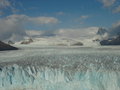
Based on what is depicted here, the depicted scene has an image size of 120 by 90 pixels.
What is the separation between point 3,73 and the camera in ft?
49.4

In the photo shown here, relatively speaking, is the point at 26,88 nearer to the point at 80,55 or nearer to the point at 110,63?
the point at 80,55

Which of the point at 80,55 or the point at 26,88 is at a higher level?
the point at 80,55

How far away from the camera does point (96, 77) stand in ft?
49.1

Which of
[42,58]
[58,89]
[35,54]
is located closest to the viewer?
[58,89]

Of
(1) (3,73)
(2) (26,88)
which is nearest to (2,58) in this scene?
(1) (3,73)

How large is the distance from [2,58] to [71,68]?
17.4ft

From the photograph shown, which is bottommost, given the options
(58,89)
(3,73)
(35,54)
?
(58,89)

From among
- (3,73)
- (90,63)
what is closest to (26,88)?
(3,73)

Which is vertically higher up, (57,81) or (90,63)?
(90,63)

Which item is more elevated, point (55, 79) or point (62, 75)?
point (62, 75)

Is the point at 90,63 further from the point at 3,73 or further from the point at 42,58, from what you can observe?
the point at 3,73

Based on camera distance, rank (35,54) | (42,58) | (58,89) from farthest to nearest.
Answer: (35,54), (42,58), (58,89)

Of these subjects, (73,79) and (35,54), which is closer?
(73,79)

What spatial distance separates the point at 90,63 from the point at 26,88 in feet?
14.7
